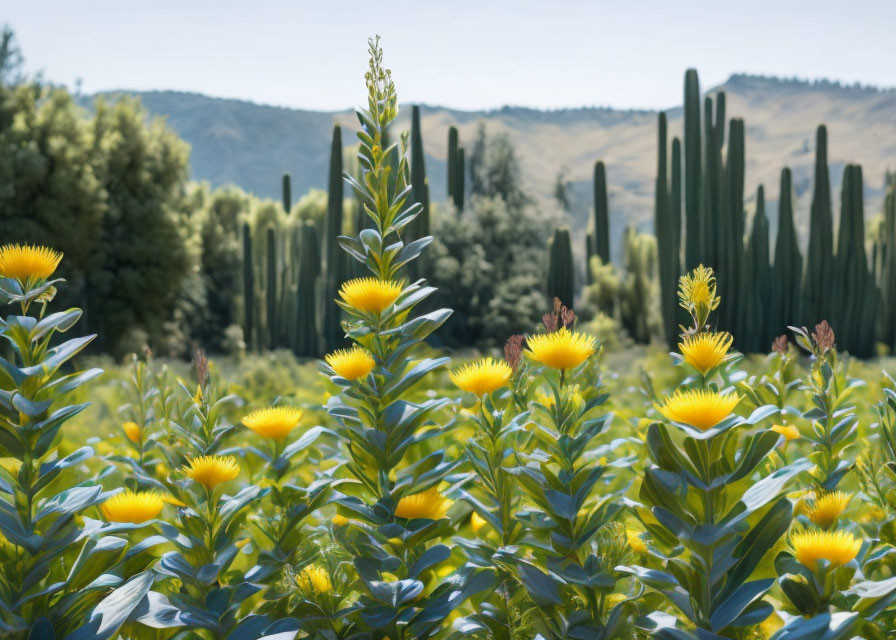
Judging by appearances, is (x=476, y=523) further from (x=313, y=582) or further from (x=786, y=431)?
(x=786, y=431)

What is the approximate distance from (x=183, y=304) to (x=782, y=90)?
166 meters

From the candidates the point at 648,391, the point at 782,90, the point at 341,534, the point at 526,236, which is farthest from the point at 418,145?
the point at 782,90

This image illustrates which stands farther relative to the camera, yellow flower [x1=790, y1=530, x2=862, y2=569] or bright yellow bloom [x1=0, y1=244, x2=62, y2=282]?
bright yellow bloom [x1=0, y1=244, x2=62, y2=282]

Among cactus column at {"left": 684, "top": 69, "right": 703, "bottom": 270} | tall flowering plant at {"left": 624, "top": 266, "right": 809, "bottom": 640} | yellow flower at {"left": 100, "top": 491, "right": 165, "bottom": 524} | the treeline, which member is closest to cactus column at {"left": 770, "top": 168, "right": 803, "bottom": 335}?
cactus column at {"left": 684, "top": 69, "right": 703, "bottom": 270}

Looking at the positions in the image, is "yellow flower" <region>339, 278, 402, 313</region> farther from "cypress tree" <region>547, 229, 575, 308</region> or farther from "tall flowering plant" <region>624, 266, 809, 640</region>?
"cypress tree" <region>547, 229, 575, 308</region>

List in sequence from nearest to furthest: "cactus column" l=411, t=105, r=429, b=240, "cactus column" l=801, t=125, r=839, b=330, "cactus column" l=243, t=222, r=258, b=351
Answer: "cactus column" l=801, t=125, r=839, b=330, "cactus column" l=411, t=105, r=429, b=240, "cactus column" l=243, t=222, r=258, b=351

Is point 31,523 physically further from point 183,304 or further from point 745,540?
point 183,304

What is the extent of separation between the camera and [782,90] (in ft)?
549

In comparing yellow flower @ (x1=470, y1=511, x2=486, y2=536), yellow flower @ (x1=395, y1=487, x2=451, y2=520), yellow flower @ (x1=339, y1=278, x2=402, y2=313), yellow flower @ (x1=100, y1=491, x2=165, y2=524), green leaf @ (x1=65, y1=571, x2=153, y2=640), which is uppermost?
yellow flower @ (x1=339, y1=278, x2=402, y2=313)

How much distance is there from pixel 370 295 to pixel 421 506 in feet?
1.62

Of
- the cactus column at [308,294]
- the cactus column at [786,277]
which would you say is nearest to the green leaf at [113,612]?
the cactus column at [786,277]

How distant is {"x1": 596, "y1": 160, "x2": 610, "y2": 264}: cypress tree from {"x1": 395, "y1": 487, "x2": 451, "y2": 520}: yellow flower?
18.0 meters

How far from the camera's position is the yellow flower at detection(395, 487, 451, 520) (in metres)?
1.86

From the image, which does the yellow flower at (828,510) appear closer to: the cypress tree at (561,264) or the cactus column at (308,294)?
the cypress tree at (561,264)
